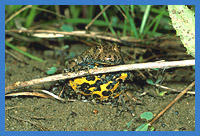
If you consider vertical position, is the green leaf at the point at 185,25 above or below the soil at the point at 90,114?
above

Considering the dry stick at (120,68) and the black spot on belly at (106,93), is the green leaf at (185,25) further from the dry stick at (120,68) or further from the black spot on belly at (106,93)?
the black spot on belly at (106,93)

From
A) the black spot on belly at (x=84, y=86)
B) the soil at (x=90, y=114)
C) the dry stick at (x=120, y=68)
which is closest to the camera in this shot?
the dry stick at (x=120, y=68)

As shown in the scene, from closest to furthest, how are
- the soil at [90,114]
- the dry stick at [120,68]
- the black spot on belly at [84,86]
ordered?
the dry stick at [120,68], the soil at [90,114], the black spot on belly at [84,86]

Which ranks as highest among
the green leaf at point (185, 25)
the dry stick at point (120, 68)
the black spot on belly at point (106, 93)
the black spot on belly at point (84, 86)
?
the green leaf at point (185, 25)

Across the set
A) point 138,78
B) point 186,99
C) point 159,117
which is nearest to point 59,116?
point 159,117

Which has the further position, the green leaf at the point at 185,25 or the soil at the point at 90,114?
the soil at the point at 90,114

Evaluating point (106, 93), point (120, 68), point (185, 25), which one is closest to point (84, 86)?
point (106, 93)

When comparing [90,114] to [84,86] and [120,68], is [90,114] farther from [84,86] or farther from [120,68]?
[120,68]

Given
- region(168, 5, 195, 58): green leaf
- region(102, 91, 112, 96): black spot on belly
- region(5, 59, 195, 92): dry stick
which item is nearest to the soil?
region(102, 91, 112, 96): black spot on belly

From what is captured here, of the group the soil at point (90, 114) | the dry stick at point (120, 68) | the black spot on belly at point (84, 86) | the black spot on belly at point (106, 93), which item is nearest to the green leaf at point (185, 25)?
the dry stick at point (120, 68)
